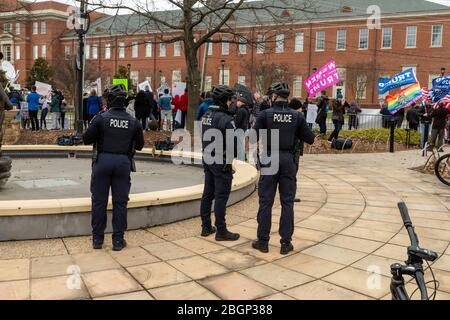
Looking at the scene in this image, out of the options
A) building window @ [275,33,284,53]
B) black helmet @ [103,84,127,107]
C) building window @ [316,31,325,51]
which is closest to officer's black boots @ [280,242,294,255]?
black helmet @ [103,84,127,107]

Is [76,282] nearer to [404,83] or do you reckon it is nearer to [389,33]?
[404,83]

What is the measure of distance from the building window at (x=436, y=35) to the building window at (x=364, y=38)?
21.4ft

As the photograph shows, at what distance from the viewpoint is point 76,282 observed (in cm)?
442

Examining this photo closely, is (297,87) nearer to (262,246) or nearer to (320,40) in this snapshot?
(320,40)

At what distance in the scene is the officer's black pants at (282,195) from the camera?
5434 mm

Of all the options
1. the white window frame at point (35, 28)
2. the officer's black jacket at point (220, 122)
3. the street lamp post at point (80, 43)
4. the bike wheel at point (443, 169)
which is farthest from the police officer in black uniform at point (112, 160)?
the white window frame at point (35, 28)

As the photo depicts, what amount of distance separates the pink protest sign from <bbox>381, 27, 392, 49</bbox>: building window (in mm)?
38198

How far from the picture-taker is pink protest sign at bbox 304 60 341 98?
55.3ft

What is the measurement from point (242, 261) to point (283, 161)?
3.93 feet

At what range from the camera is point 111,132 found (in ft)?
17.6

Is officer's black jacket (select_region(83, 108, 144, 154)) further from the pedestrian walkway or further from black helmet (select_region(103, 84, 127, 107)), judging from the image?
the pedestrian walkway

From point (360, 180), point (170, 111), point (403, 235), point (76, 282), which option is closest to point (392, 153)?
point (360, 180)

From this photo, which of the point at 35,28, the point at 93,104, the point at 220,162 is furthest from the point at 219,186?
the point at 35,28
